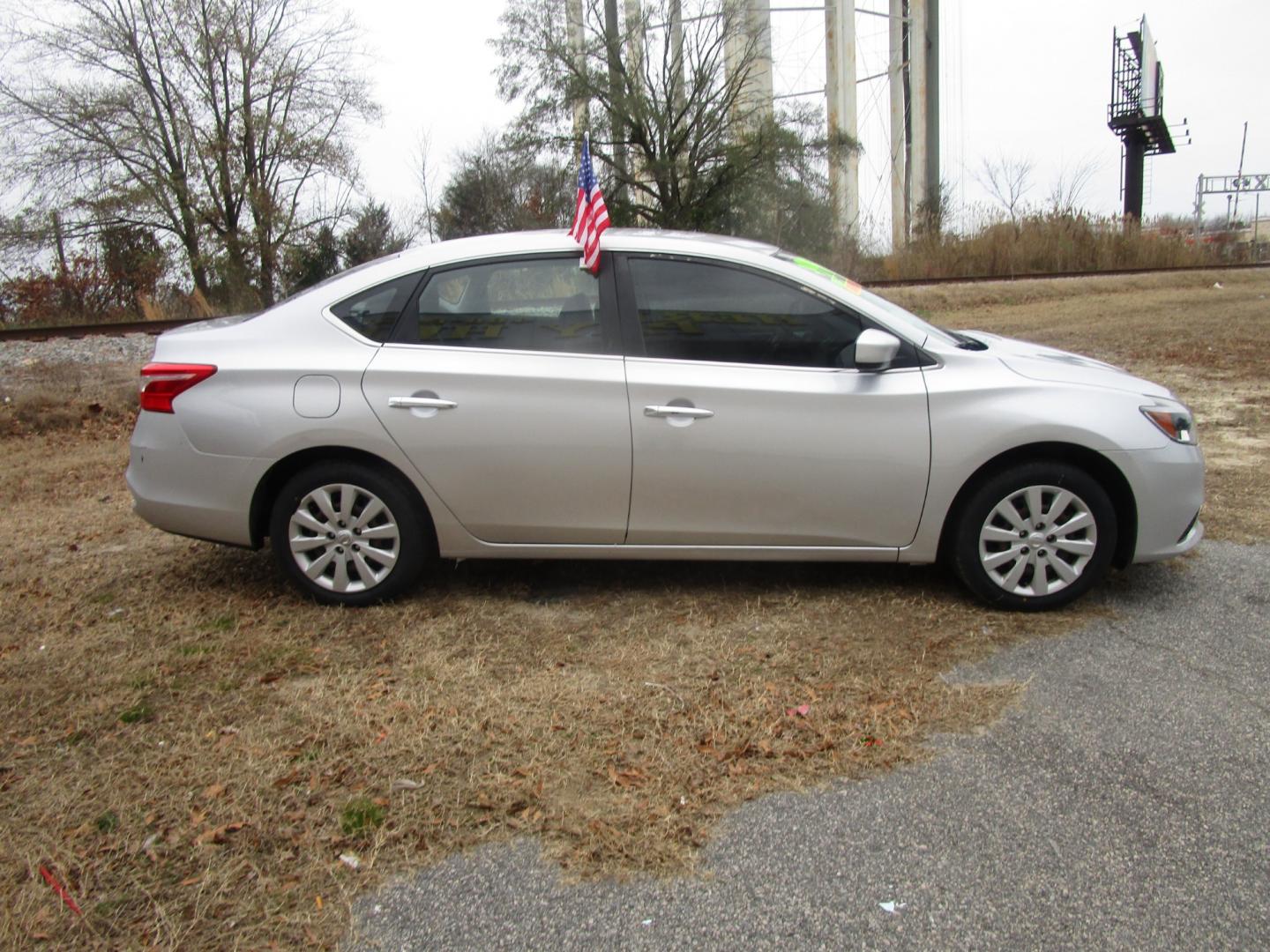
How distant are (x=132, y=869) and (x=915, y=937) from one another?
2.02 meters

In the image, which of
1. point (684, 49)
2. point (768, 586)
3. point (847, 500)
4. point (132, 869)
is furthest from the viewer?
point (684, 49)

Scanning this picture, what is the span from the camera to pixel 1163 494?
450cm

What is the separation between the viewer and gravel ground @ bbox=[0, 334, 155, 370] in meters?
11.4

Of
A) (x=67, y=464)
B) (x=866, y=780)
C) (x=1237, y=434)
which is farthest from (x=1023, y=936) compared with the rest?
(x=67, y=464)

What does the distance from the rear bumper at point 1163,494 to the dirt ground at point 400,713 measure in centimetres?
38

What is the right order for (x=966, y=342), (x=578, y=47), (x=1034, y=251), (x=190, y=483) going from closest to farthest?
(x=190, y=483), (x=966, y=342), (x=1034, y=251), (x=578, y=47)

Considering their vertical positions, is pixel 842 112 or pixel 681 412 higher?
pixel 842 112

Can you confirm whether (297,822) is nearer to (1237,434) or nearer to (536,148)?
(1237,434)

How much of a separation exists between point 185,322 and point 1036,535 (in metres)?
12.5

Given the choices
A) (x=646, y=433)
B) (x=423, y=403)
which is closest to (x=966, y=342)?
(x=646, y=433)

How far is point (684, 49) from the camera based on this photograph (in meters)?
24.3

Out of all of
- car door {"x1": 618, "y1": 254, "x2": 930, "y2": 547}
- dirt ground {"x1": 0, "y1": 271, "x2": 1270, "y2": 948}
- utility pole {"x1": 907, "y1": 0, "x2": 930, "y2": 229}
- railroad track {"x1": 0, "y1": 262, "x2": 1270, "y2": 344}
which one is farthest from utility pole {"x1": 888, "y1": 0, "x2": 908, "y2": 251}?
car door {"x1": 618, "y1": 254, "x2": 930, "y2": 547}

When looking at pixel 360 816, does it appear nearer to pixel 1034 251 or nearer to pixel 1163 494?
pixel 1163 494

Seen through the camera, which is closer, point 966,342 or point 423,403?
point 423,403
